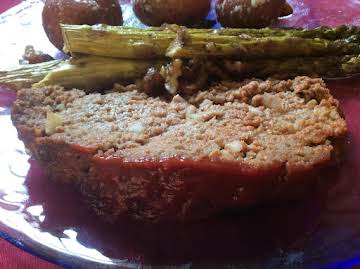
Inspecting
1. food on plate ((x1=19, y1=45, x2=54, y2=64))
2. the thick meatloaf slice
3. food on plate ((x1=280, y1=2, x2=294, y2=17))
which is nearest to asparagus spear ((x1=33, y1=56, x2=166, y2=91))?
the thick meatloaf slice

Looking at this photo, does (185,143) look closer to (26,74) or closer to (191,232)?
(191,232)

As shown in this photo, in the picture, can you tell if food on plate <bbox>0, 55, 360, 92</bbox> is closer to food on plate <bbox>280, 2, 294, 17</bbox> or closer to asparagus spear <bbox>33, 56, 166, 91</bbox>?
asparagus spear <bbox>33, 56, 166, 91</bbox>

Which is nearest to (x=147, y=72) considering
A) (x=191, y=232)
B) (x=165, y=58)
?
Answer: (x=165, y=58)

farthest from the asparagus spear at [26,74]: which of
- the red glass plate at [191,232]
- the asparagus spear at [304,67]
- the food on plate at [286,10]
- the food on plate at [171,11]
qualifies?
the food on plate at [286,10]

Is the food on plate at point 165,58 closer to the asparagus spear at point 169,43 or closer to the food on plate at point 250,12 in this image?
the asparagus spear at point 169,43

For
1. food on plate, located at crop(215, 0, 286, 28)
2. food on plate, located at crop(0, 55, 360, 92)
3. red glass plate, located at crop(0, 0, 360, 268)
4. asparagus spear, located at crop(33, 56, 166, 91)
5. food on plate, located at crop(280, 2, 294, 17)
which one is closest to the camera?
red glass plate, located at crop(0, 0, 360, 268)

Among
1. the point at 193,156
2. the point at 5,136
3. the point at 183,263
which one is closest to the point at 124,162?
the point at 193,156

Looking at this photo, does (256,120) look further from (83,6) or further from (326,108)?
(83,6)
